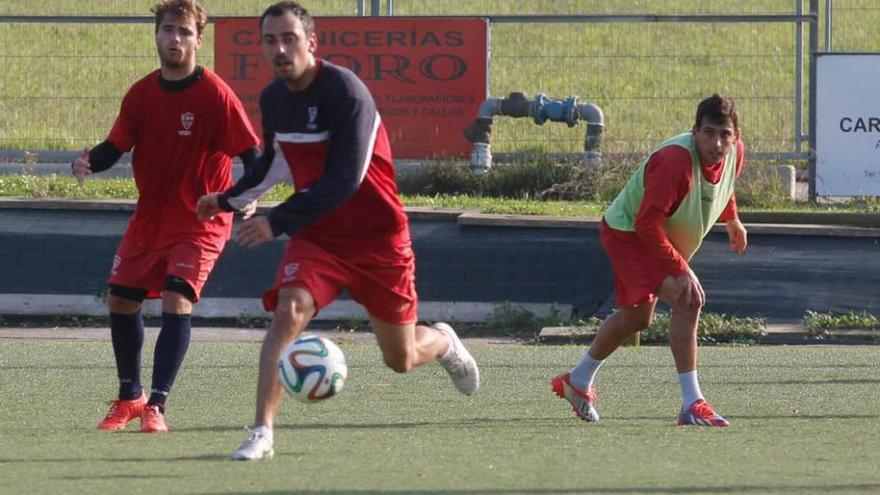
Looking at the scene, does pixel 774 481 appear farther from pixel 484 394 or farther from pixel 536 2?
pixel 536 2

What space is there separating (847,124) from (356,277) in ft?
29.1

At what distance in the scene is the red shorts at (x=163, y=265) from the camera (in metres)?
7.33

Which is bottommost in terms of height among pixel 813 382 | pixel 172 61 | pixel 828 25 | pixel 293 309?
pixel 813 382

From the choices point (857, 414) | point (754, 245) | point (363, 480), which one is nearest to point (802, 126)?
point (754, 245)

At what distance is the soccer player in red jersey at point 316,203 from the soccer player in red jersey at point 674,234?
4.06 ft

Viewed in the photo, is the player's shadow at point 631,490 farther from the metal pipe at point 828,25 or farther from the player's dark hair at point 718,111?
the metal pipe at point 828,25

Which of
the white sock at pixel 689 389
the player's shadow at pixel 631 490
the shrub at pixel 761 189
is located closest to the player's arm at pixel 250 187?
the player's shadow at pixel 631 490

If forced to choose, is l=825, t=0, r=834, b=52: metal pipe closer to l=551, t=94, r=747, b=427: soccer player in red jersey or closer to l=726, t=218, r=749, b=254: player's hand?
l=726, t=218, r=749, b=254: player's hand

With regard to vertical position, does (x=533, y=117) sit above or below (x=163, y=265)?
above

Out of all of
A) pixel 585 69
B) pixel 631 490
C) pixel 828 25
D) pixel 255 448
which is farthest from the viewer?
pixel 585 69

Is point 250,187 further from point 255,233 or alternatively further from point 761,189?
point 761,189

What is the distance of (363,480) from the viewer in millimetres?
5738

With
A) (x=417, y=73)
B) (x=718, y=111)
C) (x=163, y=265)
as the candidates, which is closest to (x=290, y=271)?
(x=163, y=265)

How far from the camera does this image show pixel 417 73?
1549cm
